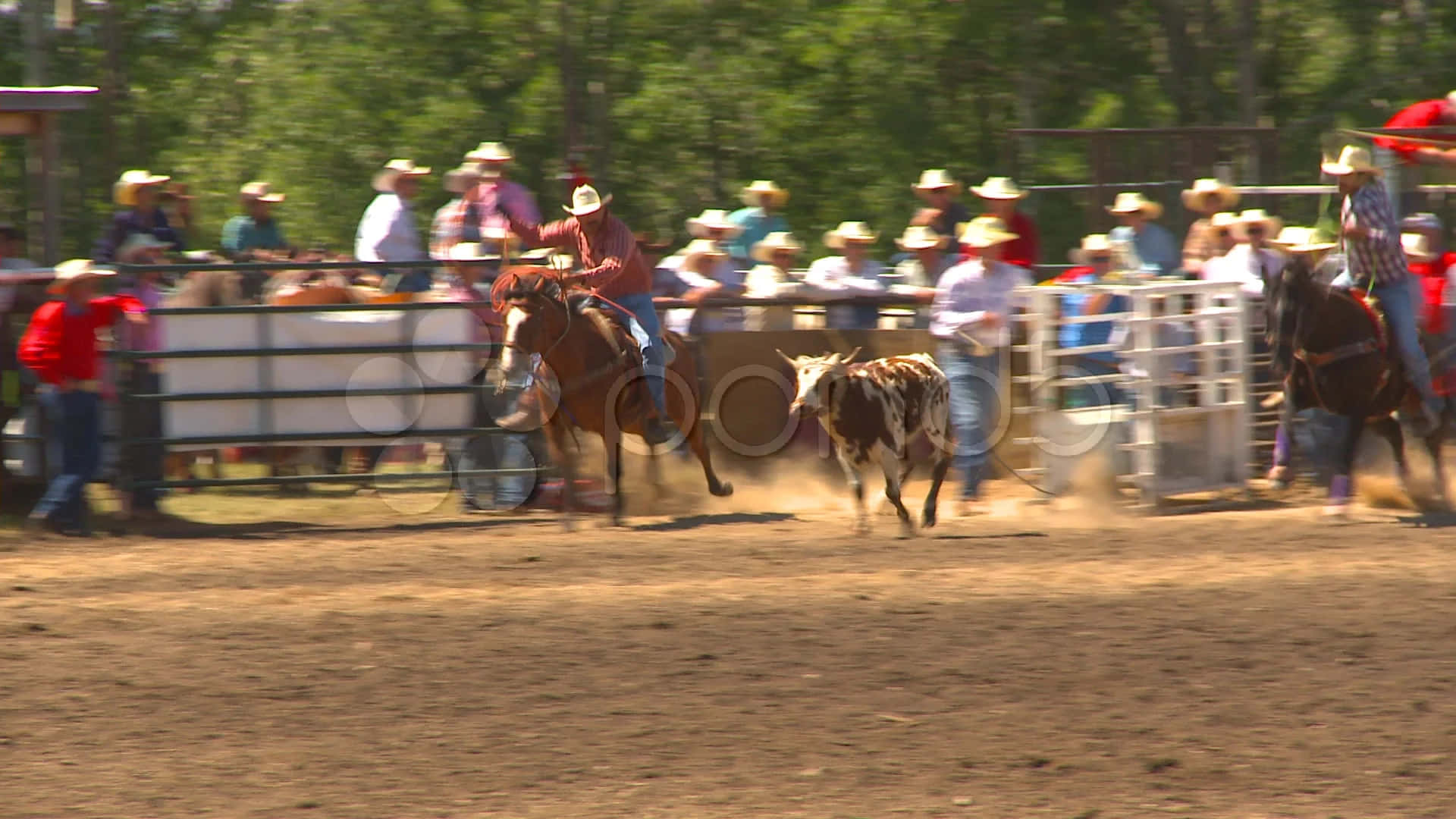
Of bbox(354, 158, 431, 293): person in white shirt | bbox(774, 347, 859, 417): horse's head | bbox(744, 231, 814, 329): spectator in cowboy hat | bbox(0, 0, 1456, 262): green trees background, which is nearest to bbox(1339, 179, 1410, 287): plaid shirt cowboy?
bbox(774, 347, 859, 417): horse's head

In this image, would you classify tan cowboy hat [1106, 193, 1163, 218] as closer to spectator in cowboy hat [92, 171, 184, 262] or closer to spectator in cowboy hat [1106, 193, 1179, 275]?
spectator in cowboy hat [1106, 193, 1179, 275]

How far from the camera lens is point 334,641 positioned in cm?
744

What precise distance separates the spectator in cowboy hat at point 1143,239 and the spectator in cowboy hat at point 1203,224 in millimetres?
137

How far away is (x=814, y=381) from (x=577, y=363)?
5.69 feet

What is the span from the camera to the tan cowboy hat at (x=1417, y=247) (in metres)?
12.1

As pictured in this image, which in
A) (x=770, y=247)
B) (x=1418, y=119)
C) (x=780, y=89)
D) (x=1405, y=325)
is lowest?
A: (x=1405, y=325)

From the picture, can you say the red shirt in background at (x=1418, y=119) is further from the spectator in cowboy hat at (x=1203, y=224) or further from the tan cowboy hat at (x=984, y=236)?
the tan cowboy hat at (x=984, y=236)

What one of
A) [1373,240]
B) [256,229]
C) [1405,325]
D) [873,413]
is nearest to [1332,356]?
[1405,325]

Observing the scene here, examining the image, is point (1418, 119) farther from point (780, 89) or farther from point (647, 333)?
point (780, 89)

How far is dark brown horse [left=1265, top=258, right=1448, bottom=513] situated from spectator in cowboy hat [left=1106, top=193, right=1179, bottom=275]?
1.86 metres

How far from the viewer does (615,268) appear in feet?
36.4

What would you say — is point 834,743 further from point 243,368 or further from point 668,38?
point 668,38

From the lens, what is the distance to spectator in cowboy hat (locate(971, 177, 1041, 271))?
476 inches

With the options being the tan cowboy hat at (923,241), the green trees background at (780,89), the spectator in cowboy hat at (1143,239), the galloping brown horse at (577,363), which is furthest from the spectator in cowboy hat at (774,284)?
the green trees background at (780,89)
